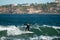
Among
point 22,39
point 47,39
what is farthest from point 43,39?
point 22,39

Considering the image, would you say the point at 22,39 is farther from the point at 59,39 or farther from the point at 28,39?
the point at 59,39

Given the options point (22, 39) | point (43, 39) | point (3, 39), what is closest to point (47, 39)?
point (43, 39)

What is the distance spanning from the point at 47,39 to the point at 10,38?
6825 mm

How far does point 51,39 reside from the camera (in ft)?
153

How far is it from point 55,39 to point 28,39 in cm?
489

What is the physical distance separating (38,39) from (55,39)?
3.08 metres

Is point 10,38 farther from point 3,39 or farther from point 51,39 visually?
point 51,39

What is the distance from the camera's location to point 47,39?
46594 millimetres

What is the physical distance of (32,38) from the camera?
48125 millimetres

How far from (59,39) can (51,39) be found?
1472mm

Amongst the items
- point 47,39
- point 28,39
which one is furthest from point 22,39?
point 47,39

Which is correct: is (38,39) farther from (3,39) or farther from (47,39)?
(3,39)

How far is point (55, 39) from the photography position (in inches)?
1834

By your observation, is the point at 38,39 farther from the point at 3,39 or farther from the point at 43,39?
the point at 3,39
